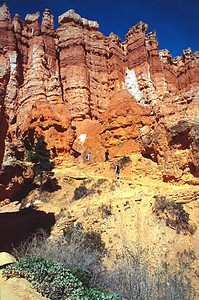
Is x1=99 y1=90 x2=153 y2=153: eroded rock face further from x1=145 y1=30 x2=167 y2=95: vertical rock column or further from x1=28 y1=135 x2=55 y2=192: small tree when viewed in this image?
x1=145 y1=30 x2=167 y2=95: vertical rock column

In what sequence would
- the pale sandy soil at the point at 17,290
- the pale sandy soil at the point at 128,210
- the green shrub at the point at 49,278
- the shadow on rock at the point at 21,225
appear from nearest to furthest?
the pale sandy soil at the point at 17,290, the green shrub at the point at 49,278, the pale sandy soil at the point at 128,210, the shadow on rock at the point at 21,225

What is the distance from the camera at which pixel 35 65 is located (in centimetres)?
2911

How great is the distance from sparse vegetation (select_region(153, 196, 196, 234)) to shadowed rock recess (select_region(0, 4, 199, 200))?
100 inches

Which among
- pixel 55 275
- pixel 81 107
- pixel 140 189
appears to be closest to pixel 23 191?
pixel 140 189

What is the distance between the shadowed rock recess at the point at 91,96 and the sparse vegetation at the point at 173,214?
2540 mm

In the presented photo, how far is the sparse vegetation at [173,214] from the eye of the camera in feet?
27.8

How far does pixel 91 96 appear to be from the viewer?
31.0 metres

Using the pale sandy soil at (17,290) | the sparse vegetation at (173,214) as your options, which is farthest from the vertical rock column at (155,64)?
the pale sandy soil at (17,290)

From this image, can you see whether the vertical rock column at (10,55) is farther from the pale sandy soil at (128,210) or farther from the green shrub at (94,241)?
the green shrub at (94,241)

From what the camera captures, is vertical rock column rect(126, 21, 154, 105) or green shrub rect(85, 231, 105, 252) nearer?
green shrub rect(85, 231, 105, 252)

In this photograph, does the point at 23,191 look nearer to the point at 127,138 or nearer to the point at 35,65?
the point at 127,138

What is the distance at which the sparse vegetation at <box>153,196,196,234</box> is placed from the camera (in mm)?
8484

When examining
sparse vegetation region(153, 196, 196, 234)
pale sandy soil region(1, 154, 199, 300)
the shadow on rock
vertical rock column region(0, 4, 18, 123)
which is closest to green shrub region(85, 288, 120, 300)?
pale sandy soil region(1, 154, 199, 300)

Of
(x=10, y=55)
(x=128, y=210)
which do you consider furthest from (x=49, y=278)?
(x=10, y=55)
